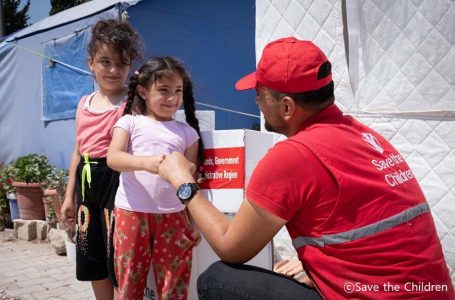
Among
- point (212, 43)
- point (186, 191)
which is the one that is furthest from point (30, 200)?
point (186, 191)

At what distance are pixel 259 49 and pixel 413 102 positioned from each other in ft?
3.98

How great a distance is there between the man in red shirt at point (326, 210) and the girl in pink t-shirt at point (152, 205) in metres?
0.58

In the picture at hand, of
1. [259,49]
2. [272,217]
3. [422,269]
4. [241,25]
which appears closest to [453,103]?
[259,49]

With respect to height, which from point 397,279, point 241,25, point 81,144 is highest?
point 241,25

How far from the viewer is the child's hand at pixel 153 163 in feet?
5.63

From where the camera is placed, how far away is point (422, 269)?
1.25 m

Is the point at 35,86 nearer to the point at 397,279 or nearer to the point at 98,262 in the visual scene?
the point at 98,262

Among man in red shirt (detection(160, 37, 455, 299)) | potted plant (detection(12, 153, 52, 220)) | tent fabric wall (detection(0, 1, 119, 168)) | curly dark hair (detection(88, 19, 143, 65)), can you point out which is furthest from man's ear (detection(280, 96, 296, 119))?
tent fabric wall (detection(0, 1, 119, 168))

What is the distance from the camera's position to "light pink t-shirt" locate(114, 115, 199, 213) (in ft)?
6.41

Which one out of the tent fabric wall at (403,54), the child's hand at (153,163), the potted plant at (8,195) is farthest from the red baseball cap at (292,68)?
the potted plant at (8,195)

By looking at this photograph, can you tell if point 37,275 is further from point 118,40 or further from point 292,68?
point 292,68

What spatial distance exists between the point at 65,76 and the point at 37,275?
2.68 metres

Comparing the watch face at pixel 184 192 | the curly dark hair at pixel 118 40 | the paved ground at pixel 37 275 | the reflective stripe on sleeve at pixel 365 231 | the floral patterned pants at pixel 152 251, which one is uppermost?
the curly dark hair at pixel 118 40

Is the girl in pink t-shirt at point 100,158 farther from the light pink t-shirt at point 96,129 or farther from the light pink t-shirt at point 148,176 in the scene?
the light pink t-shirt at point 148,176
